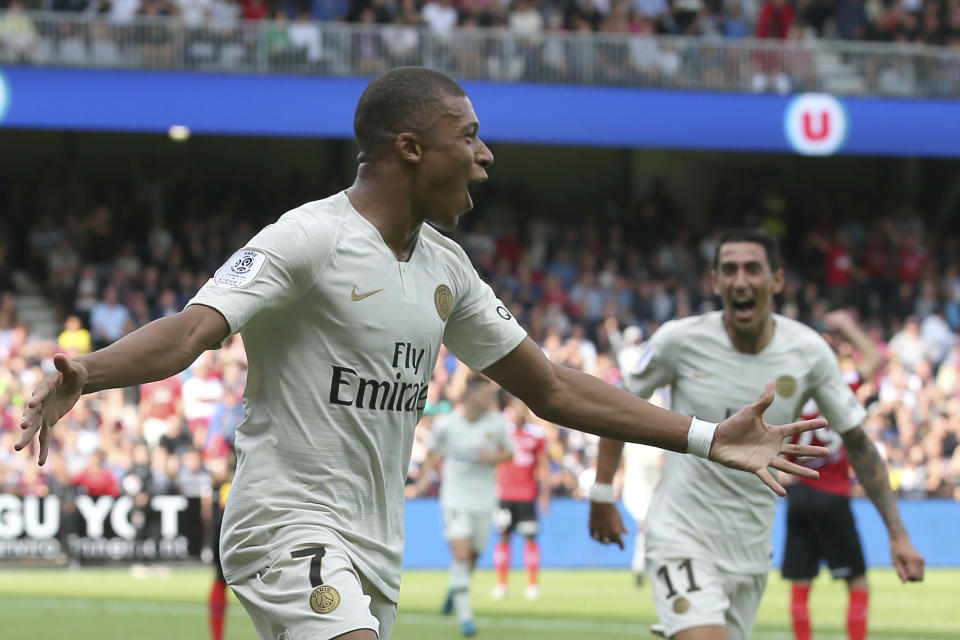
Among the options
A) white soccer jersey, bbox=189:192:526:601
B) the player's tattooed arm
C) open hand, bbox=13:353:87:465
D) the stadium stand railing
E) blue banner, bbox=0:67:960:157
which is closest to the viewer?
open hand, bbox=13:353:87:465

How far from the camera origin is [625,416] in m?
4.93

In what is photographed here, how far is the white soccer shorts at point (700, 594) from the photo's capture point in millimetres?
6707

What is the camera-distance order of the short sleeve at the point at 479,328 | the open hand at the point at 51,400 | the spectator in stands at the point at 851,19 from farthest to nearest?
the spectator in stands at the point at 851,19 < the short sleeve at the point at 479,328 < the open hand at the point at 51,400

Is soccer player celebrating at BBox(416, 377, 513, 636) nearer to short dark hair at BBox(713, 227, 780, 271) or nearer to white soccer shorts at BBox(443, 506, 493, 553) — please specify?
white soccer shorts at BBox(443, 506, 493, 553)

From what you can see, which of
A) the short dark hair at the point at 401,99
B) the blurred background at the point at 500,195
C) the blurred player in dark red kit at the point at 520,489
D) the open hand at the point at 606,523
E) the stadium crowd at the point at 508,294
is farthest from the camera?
the blurred background at the point at 500,195

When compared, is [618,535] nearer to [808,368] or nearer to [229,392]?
[808,368]

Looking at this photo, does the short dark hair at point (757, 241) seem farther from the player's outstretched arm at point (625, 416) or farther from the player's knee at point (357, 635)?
the player's knee at point (357, 635)

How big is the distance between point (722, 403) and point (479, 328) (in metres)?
2.55

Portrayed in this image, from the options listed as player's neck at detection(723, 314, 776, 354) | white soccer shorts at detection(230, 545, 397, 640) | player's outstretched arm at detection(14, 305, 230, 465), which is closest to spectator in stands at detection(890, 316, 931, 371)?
player's neck at detection(723, 314, 776, 354)

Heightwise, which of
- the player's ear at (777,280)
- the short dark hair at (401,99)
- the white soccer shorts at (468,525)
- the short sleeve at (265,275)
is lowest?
the white soccer shorts at (468,525)

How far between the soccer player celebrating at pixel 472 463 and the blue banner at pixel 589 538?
5670mm

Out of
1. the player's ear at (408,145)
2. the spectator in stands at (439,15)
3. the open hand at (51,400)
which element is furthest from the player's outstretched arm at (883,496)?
the spectator in stands at (439,15)

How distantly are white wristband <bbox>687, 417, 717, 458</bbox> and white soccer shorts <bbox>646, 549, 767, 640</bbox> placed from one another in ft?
6.77

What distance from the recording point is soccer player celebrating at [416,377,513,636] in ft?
50.4
